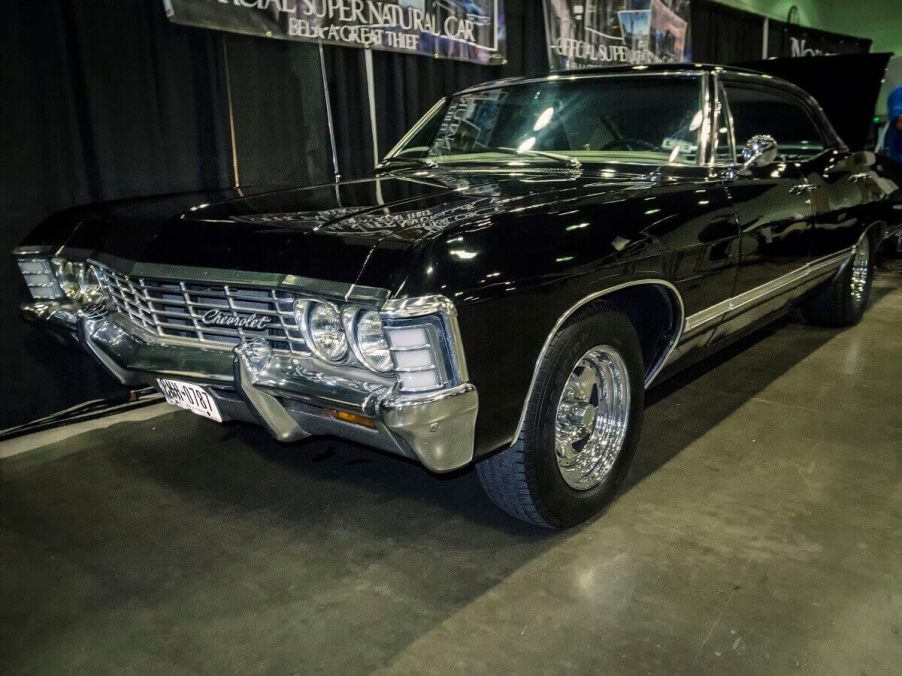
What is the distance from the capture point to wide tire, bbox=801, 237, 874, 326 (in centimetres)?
486

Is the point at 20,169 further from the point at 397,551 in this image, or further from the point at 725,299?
the point at 725,299

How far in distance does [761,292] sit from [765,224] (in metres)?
0.32

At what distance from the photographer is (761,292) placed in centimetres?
344

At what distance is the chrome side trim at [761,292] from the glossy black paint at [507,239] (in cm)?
3

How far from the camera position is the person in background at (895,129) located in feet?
23.0

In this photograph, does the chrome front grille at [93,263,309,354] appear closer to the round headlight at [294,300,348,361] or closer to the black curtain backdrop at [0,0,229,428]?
the round headlight at [294,300,348,361]

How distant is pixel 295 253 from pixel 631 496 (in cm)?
151

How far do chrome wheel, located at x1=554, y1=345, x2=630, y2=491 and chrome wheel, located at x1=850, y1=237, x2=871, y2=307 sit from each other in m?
3.16

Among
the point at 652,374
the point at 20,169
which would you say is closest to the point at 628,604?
the point at 652,374

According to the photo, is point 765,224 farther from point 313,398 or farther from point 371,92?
point 371,92

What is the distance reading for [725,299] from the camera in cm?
310

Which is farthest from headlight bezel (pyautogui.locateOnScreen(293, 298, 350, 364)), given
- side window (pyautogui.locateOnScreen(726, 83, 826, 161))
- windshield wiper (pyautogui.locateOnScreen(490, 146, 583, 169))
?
side window (pyautogui.locateOnScreen(726, 83, 826, 161))

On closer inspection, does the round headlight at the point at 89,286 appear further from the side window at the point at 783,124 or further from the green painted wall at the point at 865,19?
the green painted wall at the point at 865,19

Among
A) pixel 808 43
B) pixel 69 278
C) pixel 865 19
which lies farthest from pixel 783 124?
pixel 865 19
